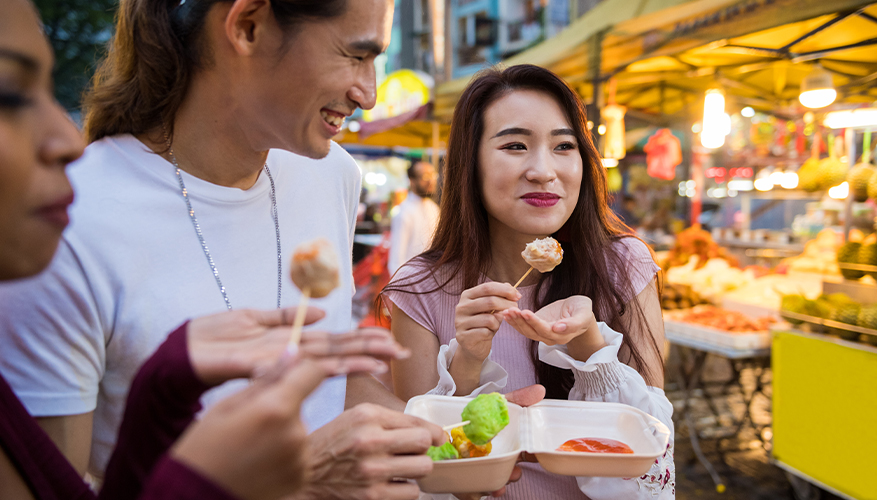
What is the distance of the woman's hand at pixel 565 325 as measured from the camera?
1754 millimetres

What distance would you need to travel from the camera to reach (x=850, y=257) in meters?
4.48

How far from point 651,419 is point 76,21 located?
18.1m

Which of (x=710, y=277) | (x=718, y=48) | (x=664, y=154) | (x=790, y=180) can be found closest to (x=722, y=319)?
(x=710, y=277)

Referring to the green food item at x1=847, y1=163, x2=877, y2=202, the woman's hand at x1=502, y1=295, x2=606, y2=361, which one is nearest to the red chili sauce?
the woman's hand at x1=502, y1=295, x2=606, y2=361

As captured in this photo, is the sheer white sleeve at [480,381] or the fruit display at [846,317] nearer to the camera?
the sheer white sleeve at [480,381]

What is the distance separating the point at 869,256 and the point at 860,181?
1048 millimetres

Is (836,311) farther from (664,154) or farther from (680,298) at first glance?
(664,154)

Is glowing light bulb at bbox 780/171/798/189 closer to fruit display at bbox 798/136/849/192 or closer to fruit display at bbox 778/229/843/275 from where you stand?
fruit display at bbox 778/229/843/275

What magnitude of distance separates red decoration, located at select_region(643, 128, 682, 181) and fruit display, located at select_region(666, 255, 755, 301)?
1784mm

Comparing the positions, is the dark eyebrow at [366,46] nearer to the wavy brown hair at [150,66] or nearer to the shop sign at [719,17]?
the wavy brown hair at [150,66]

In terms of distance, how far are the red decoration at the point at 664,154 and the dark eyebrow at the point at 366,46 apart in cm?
759

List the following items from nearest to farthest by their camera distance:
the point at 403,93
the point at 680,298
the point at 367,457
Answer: the point at 367,457, the point at 680,298, the point at 403,93

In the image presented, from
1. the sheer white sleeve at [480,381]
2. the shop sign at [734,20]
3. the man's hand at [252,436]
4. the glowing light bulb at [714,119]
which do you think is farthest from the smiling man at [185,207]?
the glowing light bulb at [714,119]

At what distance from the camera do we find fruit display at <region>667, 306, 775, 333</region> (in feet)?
16.7
